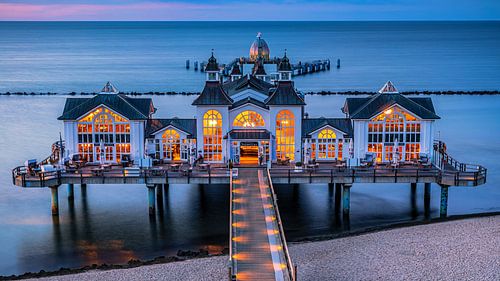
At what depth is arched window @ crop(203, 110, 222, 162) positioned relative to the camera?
45656 mm

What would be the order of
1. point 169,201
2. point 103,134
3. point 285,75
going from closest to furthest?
point 103,134 < point 285,75 < point 169,201

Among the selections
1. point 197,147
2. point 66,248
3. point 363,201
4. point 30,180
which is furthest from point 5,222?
point 363,201

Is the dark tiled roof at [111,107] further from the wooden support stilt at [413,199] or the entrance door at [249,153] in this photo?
the wooden support stilt at [413,199]

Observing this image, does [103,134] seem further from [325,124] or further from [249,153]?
[325,124]

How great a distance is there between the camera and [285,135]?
45.8 m

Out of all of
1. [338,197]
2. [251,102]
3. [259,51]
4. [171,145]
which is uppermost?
[259,51]

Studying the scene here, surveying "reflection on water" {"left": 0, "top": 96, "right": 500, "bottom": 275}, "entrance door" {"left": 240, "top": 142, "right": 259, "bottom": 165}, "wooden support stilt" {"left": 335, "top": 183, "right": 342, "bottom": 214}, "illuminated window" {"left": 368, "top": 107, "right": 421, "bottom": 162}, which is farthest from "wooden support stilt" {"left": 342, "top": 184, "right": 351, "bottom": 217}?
"entrance door" {"left": 240, "top": 142, "right": 259, "bottom": 165}

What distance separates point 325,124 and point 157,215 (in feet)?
40.9

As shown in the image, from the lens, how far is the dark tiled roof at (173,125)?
151ft

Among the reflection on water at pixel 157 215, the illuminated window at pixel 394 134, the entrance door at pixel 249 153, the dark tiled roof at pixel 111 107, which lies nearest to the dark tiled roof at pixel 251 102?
the entrance door at pixel 249 153

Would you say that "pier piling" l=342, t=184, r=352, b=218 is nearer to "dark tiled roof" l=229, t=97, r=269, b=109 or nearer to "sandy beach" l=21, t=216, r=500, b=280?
"sandy beach" l=21, t=216, r=500, b=280

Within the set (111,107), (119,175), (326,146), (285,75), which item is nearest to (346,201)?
(326,146)

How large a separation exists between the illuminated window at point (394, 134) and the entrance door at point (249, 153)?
24.8 ft

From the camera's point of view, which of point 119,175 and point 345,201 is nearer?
point 119,175
